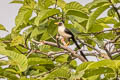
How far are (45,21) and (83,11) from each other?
2.07 ft

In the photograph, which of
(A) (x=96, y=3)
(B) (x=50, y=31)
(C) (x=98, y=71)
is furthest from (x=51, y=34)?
(C) (x=98, y=71)

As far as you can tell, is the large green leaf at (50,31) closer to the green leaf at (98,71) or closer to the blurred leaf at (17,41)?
the blurred leaf at (17,41)

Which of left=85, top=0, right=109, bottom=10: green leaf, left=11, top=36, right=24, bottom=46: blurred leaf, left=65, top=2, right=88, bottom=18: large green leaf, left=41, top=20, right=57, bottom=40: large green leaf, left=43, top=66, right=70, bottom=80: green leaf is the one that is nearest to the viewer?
left=43, top=66, right=70, bottom=80: green leaf

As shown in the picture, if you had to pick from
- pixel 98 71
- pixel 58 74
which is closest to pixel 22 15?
pixel 58 74

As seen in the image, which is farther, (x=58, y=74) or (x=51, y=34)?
(x=51, y=34)

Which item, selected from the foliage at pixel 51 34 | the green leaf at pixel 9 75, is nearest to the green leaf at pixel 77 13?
the foliage at pixel 51 34

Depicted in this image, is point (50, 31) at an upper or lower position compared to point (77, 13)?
lower

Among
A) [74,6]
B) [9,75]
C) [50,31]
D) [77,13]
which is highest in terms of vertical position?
[74,6]

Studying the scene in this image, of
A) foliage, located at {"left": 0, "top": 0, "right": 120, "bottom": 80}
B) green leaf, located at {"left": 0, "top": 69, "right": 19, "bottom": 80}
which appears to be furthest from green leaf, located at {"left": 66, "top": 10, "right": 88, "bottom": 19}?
green leaf, located at {"left": 0, "top": 69, "right": 19, "bottom": 80}

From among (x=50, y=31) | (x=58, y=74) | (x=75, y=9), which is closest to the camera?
(x=58, y=74)

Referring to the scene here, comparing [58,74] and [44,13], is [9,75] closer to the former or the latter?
[58,74]

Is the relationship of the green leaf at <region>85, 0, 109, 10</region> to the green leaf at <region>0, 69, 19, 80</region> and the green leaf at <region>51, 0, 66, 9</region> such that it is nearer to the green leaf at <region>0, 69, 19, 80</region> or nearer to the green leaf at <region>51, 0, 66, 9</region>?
the green leaf at <region>51, 0, 66, 9</region>

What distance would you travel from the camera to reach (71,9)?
443 centimetres

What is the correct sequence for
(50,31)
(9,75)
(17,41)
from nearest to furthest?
(9,75), (17,41), (50,31)
